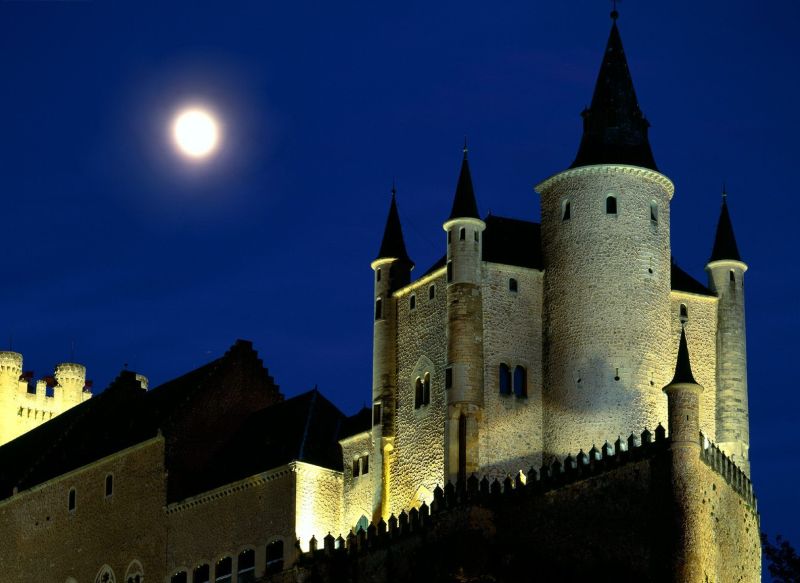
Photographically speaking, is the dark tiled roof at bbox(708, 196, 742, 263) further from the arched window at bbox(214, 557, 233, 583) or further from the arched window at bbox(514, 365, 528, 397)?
the arched window at bbox(214, 557, 233, 583)

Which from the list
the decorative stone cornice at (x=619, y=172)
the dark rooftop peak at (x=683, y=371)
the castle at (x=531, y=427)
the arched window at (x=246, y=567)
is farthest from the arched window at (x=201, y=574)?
the dark rooftop peak at (x=683, y=371)

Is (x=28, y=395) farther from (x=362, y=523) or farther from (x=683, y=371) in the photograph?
(x=683, y=371)

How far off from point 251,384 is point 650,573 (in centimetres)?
3482

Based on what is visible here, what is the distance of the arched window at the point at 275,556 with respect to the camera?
255 ft

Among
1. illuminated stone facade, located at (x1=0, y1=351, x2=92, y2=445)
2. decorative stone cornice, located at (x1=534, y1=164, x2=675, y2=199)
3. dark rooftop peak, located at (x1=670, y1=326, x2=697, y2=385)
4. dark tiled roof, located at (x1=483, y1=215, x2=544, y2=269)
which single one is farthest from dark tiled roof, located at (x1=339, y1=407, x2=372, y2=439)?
illuminated stone facade, located at (x1=0, y1=351, x2=92, y2=445)

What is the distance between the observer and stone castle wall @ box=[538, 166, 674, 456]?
71.4 m

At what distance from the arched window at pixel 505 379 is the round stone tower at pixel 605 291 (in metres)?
1.56

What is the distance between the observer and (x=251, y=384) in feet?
300

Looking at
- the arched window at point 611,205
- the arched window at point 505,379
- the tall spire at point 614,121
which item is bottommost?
the arched window at point 505,379

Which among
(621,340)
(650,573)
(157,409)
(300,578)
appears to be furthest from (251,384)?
(650,573)

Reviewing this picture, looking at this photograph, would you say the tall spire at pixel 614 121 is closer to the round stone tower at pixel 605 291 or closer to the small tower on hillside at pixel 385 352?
the round stone tower at pixel 605 291

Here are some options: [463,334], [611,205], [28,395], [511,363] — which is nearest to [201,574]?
[463,334]

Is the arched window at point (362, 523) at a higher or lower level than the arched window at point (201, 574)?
higher

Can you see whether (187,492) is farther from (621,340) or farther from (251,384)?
(621,340)
